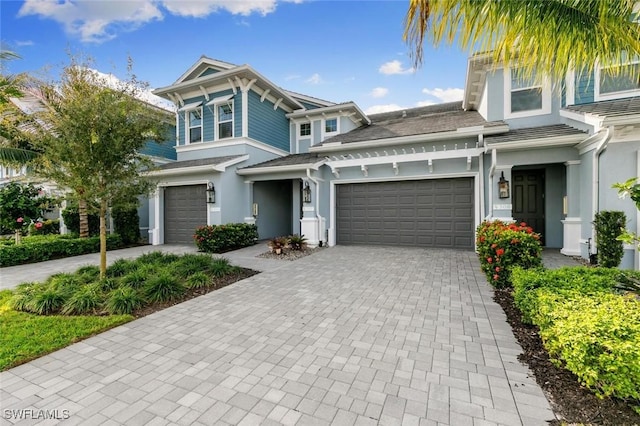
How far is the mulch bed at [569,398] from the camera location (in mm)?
2092

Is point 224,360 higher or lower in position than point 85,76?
lower

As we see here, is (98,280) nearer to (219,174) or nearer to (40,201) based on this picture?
(219,174)

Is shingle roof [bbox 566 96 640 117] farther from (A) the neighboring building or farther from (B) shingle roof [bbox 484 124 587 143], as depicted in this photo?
(B) shingle roof [bbox 484 124 587 143]

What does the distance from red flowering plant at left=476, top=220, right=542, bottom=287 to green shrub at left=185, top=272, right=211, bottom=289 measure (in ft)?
18.8

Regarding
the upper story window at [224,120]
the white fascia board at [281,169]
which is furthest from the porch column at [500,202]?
the upper story window at [224,120]

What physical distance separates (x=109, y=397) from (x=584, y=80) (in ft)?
40.0

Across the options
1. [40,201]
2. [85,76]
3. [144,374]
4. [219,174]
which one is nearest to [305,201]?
[219,174]

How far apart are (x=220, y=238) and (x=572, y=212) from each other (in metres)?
11.1

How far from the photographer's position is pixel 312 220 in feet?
35.7

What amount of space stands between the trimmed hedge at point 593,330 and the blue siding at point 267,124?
11462 millimetres

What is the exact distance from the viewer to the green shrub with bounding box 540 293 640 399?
2115 millimetres

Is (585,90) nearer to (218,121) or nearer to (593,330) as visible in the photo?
(593,330)

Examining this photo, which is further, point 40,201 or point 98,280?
point 40,201

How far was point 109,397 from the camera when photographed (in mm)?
2523
